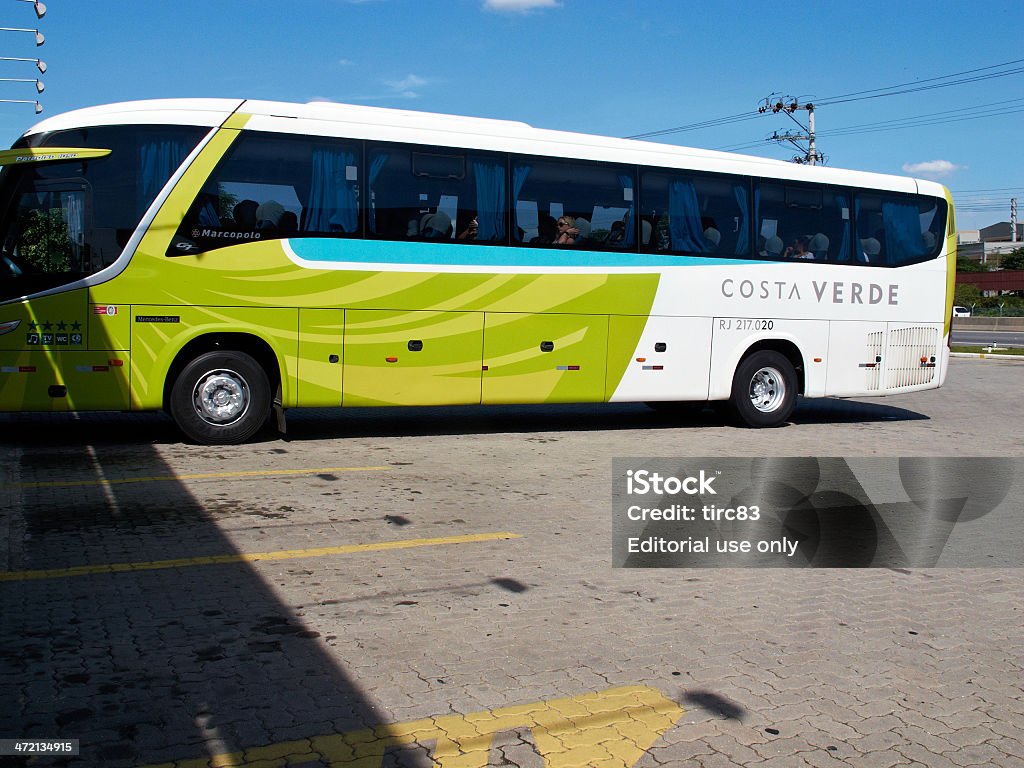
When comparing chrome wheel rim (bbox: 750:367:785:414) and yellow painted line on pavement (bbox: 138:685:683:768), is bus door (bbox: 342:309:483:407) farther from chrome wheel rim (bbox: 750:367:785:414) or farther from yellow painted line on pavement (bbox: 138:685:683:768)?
yellow painted line on pavement (bbox: 138:685:683:768)

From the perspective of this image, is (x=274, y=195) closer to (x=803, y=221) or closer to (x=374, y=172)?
(x=374, y=172)

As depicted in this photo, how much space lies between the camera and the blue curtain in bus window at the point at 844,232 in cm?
1446

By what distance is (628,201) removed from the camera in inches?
511

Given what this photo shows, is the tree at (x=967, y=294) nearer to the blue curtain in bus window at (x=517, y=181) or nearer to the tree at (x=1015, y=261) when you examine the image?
the tree at (x=1015, y=261)

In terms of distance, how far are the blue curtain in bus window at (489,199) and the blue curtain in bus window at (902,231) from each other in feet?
20.6

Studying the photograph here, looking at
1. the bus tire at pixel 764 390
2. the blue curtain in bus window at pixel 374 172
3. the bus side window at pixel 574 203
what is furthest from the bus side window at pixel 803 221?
the blue curtain in bus window at pixel 374 172

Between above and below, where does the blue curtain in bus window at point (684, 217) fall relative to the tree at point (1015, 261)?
below

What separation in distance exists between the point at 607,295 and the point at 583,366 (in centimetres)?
98

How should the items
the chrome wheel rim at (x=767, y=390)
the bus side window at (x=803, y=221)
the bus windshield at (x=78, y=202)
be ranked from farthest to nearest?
the chrome wheel rim at (x=767, y=390)
the bus side window at (x=803, y=221)
the bus windshield at (x=78, y=202)

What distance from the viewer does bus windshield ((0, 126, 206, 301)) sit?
1043 cm

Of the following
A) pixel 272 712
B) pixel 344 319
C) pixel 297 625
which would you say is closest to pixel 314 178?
pixel 344 319

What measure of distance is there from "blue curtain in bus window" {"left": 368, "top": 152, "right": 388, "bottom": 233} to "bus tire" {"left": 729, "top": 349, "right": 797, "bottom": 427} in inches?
222

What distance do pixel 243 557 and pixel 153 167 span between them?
224 inches

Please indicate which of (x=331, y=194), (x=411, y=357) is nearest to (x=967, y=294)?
(x=411, y=357)
